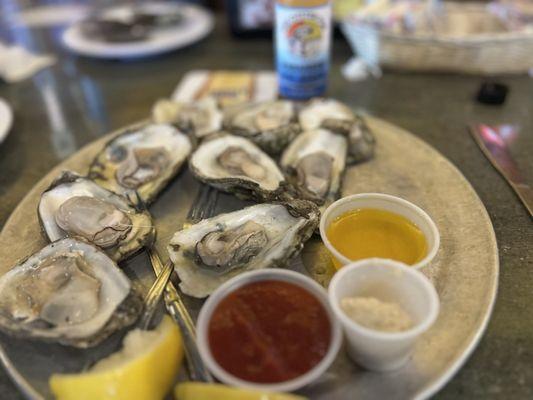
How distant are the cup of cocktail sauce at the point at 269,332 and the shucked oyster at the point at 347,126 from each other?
2.11 feet

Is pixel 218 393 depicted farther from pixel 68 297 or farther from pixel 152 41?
pixel 152 41

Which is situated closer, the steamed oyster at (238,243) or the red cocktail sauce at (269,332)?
the red cocktail sauce at (269,332)

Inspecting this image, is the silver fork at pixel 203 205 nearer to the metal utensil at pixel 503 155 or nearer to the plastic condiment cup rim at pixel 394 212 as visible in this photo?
the plastic condiment cup rim at pixel 394 212

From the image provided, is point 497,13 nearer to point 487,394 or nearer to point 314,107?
point 314,107

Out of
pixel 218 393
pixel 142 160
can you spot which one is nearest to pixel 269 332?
pixel 218 393

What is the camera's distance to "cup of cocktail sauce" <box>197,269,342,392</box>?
0.81 metres

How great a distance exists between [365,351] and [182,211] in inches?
27.1

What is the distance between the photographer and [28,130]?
1.91 meters

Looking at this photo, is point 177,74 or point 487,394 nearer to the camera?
point 487,394

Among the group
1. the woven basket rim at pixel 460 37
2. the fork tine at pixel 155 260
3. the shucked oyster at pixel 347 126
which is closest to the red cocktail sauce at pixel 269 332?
the fork tine at pixel 155 260

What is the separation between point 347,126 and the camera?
1452 millimetres

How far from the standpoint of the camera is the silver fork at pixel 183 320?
0.88 m

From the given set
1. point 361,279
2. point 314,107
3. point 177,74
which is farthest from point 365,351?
point 177,74

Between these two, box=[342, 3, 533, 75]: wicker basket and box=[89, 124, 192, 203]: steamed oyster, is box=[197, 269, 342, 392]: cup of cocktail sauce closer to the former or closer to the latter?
box=[89, 124, 192, 203]: steamed oyster
